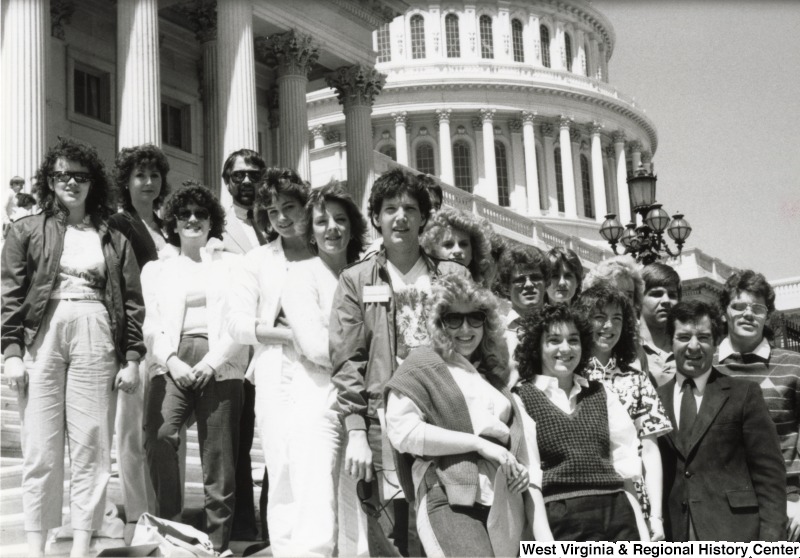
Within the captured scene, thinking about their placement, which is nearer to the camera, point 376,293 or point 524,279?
point 376,293

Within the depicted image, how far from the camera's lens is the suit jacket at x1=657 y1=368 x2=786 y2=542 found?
5172 millimetres

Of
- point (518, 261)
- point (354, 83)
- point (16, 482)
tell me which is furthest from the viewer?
point (354, 83)

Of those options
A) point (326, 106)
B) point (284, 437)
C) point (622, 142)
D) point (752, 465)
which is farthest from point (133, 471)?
point (622, 142)

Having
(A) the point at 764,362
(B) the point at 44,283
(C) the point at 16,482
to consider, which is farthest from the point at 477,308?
(C) the point at 16,482

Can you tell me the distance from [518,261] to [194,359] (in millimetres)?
2039

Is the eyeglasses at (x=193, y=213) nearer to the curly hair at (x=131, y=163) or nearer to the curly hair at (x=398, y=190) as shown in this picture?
the curly hair at (x=131, y=163)

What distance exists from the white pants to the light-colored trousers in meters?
0.87

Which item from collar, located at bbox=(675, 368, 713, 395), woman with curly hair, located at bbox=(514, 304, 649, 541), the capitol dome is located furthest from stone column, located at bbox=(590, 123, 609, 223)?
woman with curly hair, located at bbox=(514, 304, 649, 541)

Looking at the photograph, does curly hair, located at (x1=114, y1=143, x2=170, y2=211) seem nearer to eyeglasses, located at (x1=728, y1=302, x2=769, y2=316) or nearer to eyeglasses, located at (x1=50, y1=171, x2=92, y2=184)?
eyeglasses, located at (x1=50, y1=171, x2=92, y2=184)

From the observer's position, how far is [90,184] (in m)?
5.86

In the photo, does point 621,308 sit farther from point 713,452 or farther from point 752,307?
point 713,452

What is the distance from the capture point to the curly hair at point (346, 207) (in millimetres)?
5438

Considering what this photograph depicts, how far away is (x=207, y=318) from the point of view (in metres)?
6.34

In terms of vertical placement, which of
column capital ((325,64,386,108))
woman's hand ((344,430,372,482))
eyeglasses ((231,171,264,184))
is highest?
column capital ((325,64,386,108))
